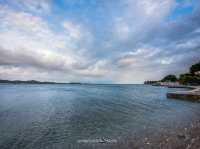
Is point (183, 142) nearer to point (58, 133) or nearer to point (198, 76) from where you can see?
point (58, 133)

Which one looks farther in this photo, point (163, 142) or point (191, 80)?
point (191, 80)

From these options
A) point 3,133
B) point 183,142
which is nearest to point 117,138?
point 183,142

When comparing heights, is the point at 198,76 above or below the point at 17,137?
above

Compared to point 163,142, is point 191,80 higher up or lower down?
higher up

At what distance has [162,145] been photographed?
8.13m

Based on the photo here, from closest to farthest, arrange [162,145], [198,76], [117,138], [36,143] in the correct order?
[162,145] < [36,143] < [117,138] < [198,76]

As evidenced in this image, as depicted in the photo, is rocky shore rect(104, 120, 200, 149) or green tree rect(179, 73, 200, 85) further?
green tree rect(179, 73, 200, 85)

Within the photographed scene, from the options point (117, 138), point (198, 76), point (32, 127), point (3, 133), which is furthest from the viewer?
point (198, 76)

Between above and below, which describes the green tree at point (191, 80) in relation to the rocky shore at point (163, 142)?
above

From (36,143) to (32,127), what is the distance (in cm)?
351

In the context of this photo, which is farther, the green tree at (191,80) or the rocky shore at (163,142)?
the green tree at (191,80)

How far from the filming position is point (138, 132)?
35.2 ft

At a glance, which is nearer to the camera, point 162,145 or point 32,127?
point 162,145

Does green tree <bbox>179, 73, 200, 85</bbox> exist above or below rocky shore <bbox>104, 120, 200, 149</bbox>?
above
